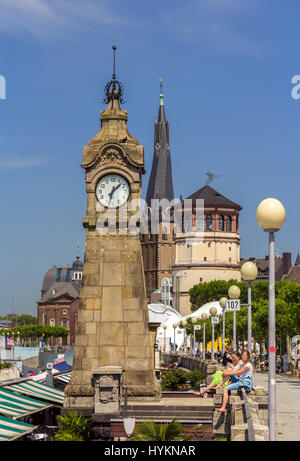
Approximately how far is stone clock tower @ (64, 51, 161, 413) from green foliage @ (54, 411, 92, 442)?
1588 millimetres

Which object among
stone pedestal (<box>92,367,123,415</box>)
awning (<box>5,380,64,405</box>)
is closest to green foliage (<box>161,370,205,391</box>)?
awning (<box>5,380,64,405</box>)

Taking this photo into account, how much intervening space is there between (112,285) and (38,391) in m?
6.22

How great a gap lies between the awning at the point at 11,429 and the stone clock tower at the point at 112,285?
3337 millimetres

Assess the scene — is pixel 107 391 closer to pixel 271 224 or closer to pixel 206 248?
pixel 271 224

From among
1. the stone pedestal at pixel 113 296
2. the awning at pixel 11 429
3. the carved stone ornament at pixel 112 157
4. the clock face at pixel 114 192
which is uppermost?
the carved stone ornament at pixel 112 157

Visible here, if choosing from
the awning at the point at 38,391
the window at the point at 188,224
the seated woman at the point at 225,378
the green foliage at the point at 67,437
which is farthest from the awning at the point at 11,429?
the window at the point at 188,224

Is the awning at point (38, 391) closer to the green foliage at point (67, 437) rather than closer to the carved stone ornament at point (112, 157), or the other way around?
the green foliage at point (67, 437)

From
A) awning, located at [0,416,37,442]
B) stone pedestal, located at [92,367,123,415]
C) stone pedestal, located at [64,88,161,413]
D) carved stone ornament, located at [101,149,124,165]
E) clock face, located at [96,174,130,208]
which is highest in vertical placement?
carved stone ornament, located at [101,149,124,165]

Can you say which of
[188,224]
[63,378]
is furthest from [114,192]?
[188,224]

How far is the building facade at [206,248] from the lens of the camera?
173875 mm

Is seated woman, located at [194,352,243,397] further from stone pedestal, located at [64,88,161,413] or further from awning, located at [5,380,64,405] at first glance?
awning, located at [5,380,64,405]

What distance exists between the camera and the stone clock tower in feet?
85.7

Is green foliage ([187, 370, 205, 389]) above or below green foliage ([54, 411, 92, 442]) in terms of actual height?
above

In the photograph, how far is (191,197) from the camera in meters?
185
